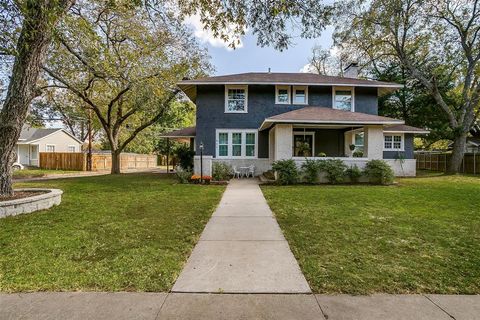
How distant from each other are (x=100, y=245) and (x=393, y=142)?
65.4 ft

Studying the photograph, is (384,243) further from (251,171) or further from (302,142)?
(302,142)

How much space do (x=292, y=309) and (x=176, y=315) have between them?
115 cm

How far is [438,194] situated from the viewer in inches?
390

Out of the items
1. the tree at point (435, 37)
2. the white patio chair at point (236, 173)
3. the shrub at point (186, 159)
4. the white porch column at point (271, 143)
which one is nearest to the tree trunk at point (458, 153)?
the tree at point (435, 37)

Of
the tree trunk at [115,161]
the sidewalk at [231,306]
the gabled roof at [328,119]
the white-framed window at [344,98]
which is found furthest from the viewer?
the tree trunk at [115,161]

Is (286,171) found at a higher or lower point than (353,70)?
lower

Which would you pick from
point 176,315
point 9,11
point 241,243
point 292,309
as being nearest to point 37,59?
point 9,11

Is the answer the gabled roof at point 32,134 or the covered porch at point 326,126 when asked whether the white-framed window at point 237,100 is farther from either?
the gabled roof at point 32,134

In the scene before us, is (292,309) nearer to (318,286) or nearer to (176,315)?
(318,286)

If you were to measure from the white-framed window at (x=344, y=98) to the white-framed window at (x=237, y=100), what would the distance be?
5530 millimetres

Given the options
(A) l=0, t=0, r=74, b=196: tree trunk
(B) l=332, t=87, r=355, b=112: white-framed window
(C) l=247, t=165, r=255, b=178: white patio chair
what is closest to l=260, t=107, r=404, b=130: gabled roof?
(B) l=332, t=87, r=355, b=112: white-framed window

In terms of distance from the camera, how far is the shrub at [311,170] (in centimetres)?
1274

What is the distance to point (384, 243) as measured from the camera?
4.61 meters

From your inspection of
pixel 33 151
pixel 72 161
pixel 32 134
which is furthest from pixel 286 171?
pixel 32 134
